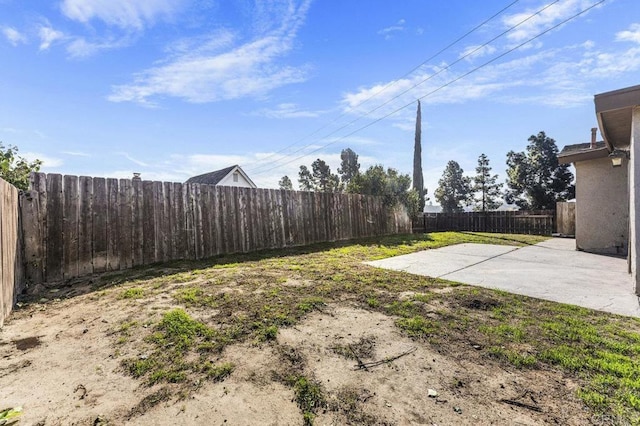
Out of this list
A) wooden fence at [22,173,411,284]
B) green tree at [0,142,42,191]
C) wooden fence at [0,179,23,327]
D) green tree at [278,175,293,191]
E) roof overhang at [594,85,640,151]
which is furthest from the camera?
green tree at [278,175,293,191]

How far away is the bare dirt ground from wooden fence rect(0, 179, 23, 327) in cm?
51

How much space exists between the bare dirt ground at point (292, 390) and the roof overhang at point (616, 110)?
3714mm

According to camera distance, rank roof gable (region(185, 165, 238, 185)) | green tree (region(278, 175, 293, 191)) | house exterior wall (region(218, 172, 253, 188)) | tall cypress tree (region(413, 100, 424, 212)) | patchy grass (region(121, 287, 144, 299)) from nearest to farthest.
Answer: patchy grass (region(121, 287, 144, 299)) < house exterior wall (region(218, 172, 253, 188)) < roof gable (region(185, 165, 238, 185)) < tall cypress tree (region(413, 100, 424, 212)) < green tree (region(278, 175, 293, 191))

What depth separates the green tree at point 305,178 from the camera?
4100 centimetres

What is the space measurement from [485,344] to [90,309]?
392 centimetres

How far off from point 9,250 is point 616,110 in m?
7.63

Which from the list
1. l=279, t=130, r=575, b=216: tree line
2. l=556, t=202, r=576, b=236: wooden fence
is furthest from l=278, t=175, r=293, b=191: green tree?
l=556, t=202, r=576, b=236: wooden fence

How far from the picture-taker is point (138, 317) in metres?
2.73

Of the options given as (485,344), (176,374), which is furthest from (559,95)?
(176,374)

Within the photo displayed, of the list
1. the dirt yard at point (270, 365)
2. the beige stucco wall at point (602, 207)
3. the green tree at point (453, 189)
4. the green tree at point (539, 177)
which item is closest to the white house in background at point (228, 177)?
the dirt yard at point (270, 365)

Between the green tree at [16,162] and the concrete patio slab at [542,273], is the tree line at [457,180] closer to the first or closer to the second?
the green tree at [16,162]

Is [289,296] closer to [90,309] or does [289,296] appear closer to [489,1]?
[90,309]

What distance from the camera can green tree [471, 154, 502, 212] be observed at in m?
28.2

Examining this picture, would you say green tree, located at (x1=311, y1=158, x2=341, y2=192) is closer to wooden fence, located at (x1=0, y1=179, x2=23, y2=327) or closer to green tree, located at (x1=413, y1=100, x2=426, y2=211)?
green tree, located at (x1=413, y1=100, x2=426, y2=211)
